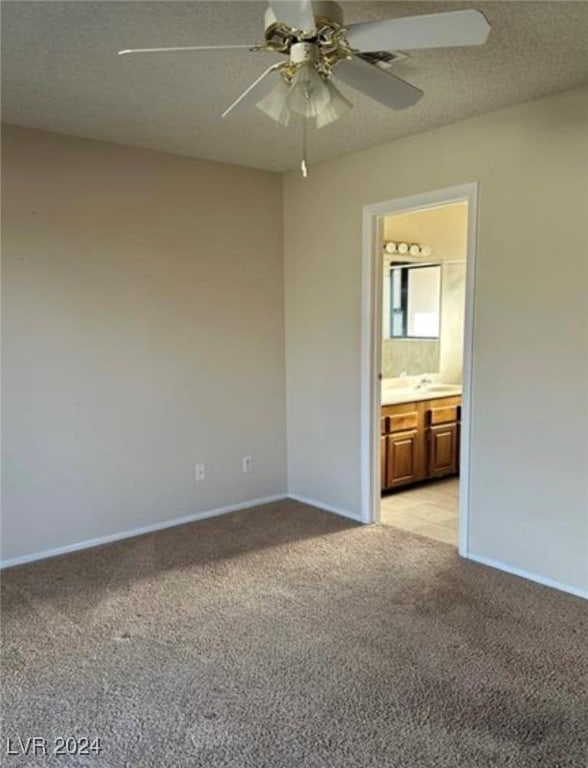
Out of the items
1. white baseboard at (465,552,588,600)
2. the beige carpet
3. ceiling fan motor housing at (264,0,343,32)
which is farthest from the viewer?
white baseboard at (465,552,588,600)

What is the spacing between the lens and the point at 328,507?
439 cm

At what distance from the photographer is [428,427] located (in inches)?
194

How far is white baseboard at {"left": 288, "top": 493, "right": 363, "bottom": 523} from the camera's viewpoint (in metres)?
4.20

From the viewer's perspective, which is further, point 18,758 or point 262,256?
point 262,256

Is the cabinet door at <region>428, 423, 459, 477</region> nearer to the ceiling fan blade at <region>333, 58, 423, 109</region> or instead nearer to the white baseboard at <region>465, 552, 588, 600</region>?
the white baseboard at <region>465, 552, 588, 600</region>

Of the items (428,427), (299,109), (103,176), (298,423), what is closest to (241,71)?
(299,109)

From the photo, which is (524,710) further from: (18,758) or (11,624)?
(11,624)

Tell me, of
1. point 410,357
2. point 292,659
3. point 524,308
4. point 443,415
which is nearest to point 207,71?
point 524,308

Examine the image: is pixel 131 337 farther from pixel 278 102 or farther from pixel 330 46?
pixel 330 46

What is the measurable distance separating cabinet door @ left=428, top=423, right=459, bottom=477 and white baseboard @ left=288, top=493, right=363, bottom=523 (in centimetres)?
110

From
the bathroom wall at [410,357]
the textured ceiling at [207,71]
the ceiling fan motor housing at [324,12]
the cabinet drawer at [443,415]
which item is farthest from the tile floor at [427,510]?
the ceiling fan motor housing at [324,12]

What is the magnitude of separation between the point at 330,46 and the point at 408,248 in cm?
364

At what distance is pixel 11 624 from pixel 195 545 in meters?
1.18

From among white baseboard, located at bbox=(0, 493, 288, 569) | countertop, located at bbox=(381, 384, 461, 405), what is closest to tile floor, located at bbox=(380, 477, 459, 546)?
countertop, located at bbox=(381, 384, 461, 405)
